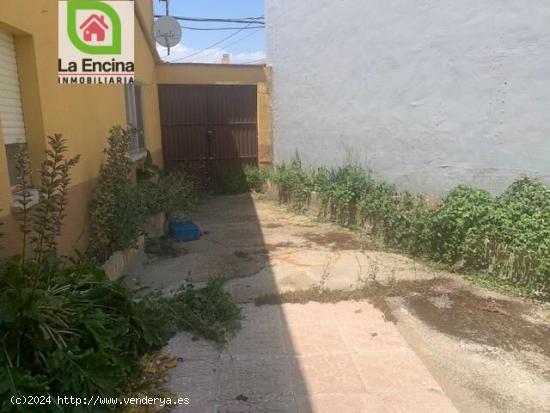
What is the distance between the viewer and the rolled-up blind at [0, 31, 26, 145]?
10.3ft

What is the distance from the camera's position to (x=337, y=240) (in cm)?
598

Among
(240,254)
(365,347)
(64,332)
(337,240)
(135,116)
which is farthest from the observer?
(135,116)

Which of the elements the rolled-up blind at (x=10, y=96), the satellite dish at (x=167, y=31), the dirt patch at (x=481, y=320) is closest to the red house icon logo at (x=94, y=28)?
the rolled-up blind at (x=10, y=96)

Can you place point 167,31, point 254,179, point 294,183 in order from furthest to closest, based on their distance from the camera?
1. point 167,31
2. point 254,179
3. point 294,183

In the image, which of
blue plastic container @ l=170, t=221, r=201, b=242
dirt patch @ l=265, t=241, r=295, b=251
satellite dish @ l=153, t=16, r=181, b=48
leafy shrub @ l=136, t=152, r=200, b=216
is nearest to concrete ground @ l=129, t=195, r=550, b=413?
dirt patch @ l=265, t=241, r=295, b=251

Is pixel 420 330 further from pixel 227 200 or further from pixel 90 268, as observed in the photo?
pixel 227 200

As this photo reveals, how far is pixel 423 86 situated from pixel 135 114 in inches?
173

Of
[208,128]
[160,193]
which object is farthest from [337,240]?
[208,128]

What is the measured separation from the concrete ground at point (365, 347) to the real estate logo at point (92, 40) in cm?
201

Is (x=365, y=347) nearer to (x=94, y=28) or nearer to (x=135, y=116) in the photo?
(x=94, y=28)

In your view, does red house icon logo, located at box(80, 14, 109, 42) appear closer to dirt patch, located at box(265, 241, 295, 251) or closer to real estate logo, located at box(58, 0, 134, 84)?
real estate logo, located at box(58, 0, 134, 84)

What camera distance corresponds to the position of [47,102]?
3.54 metres

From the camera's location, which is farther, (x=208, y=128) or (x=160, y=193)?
(x=208, y=128)

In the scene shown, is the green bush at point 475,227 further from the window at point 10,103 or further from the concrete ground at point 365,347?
the window at point 10,103
